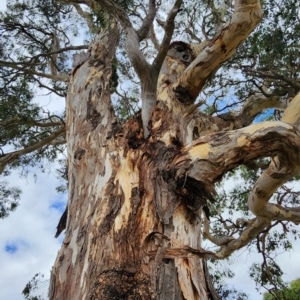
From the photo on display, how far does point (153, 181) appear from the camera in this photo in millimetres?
2385

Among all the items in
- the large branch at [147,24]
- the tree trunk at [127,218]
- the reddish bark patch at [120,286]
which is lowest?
the reddish bark patch at [120,286]

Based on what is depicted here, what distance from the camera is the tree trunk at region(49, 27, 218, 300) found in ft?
6.41

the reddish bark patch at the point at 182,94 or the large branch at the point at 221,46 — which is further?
the reddish bark patch at the point at 182,94

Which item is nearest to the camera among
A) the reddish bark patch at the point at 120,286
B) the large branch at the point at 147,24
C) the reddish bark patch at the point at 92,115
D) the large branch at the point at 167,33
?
the reddish bark patch at the point at 120,286

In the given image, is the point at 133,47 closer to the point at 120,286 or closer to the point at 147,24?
the point at 147,24

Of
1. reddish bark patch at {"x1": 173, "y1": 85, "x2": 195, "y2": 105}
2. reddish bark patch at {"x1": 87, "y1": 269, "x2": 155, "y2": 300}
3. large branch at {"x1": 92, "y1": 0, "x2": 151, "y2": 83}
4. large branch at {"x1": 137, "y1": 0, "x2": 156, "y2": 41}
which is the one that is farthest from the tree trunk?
large branch at {"x1": 137, "y1": 0, "x2": 156, "y2": 41}

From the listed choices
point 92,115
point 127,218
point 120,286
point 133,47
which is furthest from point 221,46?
point 120,286

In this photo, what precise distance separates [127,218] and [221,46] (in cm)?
153

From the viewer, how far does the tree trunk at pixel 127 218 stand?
6.41 ft

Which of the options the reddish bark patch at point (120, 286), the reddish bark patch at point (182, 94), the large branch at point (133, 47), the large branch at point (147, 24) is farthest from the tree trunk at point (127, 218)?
the large branch at point (147, 24)

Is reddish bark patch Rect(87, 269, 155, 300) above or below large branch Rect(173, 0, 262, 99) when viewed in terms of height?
below

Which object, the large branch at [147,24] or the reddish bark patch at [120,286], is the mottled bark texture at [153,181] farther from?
the large branch at [147,24]

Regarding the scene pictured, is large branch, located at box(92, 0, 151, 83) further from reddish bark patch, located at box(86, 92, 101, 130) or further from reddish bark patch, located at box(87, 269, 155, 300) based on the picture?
reddish bark patch, located at box(87, 269, 155, 300)

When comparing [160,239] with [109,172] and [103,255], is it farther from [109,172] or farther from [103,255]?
[109,172]
